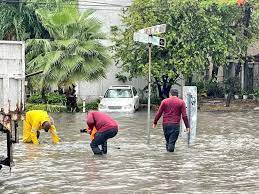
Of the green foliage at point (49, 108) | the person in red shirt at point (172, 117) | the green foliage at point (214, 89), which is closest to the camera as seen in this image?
the person in red shirt at point (172, 117)

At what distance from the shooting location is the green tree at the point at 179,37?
36938mm

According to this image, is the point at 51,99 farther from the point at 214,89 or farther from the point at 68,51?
the point at 214,89

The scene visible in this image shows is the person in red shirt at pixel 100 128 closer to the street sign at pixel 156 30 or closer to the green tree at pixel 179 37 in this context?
the street sign at pixel 156 30

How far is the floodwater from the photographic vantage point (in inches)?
468

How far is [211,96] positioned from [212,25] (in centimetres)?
932

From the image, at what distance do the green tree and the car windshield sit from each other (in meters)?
1.43

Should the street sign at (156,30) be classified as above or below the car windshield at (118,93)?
above

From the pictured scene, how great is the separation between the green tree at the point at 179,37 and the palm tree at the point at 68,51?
7.32 feet

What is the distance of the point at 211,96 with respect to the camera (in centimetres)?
4594

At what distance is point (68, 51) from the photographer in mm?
35125

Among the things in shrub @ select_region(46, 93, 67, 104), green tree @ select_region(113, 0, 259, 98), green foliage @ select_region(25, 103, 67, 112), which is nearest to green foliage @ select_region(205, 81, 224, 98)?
green tree @ select_region(113, 0, 259, 98)

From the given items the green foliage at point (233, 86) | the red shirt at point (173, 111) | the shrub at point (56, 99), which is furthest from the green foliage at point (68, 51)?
the red shirt at point (173, 111)

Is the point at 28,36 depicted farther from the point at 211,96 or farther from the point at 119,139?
the point at 119,139

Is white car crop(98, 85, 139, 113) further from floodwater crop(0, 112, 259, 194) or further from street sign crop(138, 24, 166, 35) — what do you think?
street sign crop(138, 24, 166, 35)
